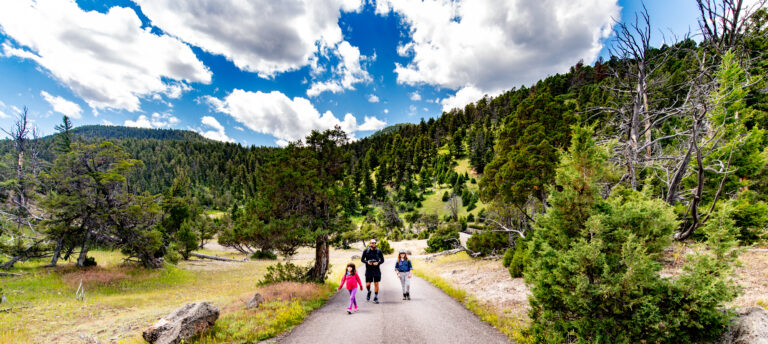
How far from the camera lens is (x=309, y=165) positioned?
43.6 ft

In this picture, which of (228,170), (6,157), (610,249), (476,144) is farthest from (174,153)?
(610,249)

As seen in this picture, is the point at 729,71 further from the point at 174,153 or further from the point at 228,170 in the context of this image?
the point at 174,153

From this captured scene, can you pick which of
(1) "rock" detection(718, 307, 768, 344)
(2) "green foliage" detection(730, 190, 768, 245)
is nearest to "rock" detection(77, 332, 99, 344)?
(1) "rock" detection(718, 307, 768, 344)

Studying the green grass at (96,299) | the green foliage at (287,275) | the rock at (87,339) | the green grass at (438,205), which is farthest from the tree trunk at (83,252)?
the green grass at (438,205)

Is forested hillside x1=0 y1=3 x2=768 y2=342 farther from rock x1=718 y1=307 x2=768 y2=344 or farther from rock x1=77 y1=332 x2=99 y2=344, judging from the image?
rock x1=77 y1=332 x2=99 y2=344

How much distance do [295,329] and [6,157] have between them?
1579 inches

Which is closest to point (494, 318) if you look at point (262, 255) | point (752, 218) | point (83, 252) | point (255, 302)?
point (255, 302)

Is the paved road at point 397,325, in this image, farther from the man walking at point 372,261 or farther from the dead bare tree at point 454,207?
the dead bare tree at point 454,207

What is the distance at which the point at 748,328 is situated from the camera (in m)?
3.79

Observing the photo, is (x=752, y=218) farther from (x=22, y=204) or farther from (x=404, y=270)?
(x=22, y=204)

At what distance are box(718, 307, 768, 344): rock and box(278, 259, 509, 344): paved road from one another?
3.55 metres

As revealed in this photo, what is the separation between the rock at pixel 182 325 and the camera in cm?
610

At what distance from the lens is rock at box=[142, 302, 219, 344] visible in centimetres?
610

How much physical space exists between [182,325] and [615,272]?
30.2 feet
